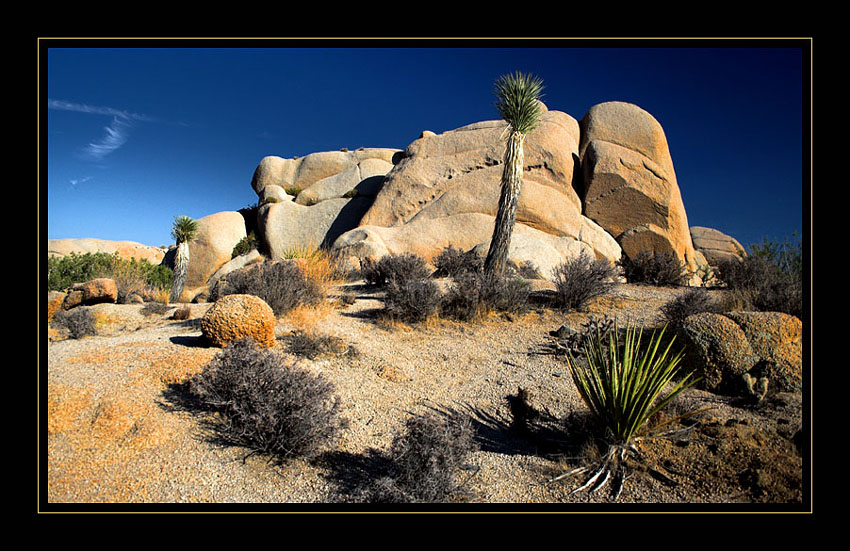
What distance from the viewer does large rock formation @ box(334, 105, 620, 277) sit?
49.5ft

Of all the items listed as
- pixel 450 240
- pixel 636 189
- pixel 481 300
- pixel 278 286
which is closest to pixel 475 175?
→ pixel 450 240

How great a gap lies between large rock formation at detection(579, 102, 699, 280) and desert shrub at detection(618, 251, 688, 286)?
18.7ft

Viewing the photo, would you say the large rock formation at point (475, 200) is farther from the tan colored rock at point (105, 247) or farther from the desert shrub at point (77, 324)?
the tan colored rock at point (105, 247)

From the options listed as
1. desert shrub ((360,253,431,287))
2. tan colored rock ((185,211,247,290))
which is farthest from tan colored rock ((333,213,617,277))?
tan colored rock ((185,211,247,290))

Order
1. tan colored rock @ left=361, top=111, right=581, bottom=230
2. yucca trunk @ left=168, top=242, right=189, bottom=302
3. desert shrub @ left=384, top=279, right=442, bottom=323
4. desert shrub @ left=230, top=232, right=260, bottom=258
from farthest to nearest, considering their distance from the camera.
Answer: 1. desert shrub @ left=230, top=232, right=260, bottom=258
2. tan colored rock @ left=361, top=111, right=581, bottom=230
3. yucca trunk @ left=168, top=242, right=189, bottom=302
4. desert shrub @ left=384, top=279, right=442, bottom=323

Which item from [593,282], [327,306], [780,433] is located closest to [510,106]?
[593,282]

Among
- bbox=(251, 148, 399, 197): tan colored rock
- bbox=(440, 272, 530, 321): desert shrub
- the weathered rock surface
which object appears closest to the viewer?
bbox=(440, 272, 530, 321): desert shrub

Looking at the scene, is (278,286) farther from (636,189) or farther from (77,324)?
(636,189)

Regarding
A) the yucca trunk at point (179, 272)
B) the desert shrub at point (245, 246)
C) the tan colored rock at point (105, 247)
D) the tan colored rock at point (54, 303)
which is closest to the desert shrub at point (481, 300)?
the tan colored rock at point (54, 303)

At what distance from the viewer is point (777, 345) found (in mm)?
4625

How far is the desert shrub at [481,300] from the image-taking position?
779 centimetres

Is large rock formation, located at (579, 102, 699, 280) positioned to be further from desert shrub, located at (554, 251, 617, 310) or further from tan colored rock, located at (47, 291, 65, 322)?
tan colored rock, located at (47, 291, 65, 322)

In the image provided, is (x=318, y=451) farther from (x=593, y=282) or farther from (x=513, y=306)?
(x=593, y=282)

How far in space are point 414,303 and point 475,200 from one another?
33.3 feet
